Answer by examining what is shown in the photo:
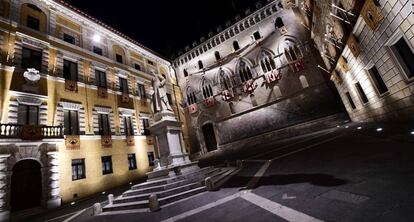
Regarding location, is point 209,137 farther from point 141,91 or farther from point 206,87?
point 141,91

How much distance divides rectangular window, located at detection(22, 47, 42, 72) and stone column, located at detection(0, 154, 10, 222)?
686cm

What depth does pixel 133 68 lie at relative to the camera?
74.1ft

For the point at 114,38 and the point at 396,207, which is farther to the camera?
the point at 114,38

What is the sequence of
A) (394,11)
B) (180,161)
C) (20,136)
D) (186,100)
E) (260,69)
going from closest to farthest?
1. (394,11)
2. (180,161)
3. (20,136)
4. (260,69)
5. (186,100)

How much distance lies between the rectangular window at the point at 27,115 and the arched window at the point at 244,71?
21.8 m

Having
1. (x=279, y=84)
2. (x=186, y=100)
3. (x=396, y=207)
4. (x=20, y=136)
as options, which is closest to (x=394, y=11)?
(x=396, y=207)

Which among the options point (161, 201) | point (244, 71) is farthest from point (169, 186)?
point (244, 71)

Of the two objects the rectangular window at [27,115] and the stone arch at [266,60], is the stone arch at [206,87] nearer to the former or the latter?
the stone arch at [266,60]

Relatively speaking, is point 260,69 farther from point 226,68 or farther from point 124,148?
point 124,148

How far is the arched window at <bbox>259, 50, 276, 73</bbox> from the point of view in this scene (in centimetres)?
2409

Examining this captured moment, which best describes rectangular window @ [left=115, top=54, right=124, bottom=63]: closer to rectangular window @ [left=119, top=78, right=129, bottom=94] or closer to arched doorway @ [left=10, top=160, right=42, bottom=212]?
rectangular window @ [left=119, top=78, right=129, bottom=94]

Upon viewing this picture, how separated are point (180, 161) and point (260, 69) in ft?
64.1

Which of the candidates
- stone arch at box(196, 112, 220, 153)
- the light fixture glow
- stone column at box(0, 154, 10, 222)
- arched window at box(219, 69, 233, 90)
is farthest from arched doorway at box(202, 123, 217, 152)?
stone column at box(0, 154, 10, 222)

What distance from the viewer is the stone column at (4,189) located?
10.1 m
